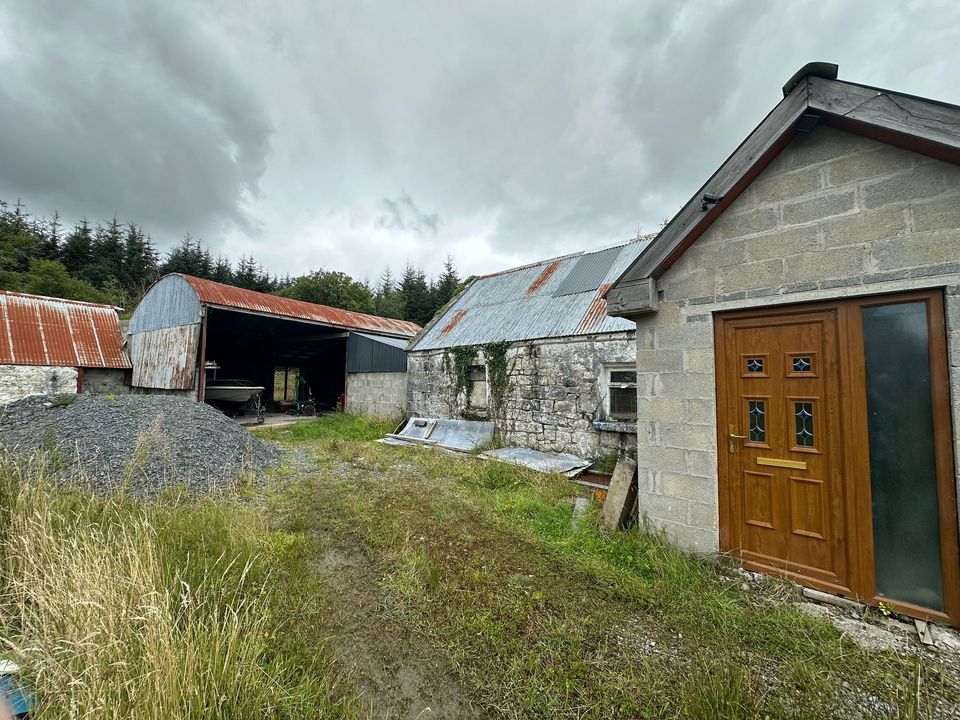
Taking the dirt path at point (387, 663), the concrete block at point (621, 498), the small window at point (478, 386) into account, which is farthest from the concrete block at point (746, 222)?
the small window at point (478, 386)

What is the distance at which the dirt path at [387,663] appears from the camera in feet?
7.62

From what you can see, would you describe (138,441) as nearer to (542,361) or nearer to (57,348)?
(542,361)

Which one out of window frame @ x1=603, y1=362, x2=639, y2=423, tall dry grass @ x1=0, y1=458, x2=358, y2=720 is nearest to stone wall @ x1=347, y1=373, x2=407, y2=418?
window frame @ x1=603, y1=362, x2=639, y2=423

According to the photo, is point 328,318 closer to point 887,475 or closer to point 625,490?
point 625,490

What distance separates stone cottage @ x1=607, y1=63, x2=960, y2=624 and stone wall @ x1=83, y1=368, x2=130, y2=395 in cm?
2048

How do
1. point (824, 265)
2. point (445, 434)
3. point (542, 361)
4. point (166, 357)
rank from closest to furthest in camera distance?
point (824, 265), point (542, 361), point (445, 434), point (166, 357)

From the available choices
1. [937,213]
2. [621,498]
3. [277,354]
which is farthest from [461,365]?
[277,354]

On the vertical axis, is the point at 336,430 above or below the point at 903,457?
below

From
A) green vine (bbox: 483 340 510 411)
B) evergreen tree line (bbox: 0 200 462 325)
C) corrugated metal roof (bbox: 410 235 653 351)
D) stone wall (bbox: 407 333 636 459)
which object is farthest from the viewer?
evergreen tree line (bbox: 0 200 462 325)

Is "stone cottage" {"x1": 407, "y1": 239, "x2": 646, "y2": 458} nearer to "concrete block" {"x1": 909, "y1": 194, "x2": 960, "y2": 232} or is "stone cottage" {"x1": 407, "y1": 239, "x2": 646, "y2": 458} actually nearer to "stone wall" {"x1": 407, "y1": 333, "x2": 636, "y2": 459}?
"stone wall" {"x1": 407, "y1": 333, "x2": 636, "y2": 459}

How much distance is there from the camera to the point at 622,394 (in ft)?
26.6

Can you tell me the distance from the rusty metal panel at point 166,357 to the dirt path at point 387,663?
1296cm

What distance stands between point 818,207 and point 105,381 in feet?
75.7

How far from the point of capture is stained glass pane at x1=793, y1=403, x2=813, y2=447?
10.7 feet
